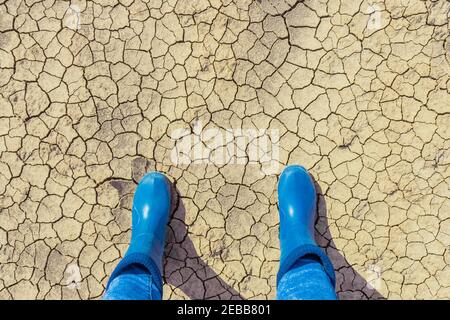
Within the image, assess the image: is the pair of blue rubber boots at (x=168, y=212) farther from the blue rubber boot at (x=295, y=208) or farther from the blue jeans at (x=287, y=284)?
the blue jeans at (x=287, y=284)

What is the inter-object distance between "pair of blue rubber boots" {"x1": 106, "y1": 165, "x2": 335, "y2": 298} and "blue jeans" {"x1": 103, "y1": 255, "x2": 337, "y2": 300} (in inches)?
5.1

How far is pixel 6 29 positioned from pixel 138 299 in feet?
7.28

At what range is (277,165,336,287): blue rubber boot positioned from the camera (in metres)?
2.88

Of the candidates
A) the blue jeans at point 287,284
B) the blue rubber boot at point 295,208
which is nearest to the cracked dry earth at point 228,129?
the blue rubber boot at point 295,208

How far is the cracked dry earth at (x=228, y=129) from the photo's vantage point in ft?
10.3

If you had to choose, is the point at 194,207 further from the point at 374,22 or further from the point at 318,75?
the point at 374,22

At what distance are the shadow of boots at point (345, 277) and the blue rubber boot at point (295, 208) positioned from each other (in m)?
0.15

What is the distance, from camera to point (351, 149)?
317cm

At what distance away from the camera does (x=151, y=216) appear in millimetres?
3027

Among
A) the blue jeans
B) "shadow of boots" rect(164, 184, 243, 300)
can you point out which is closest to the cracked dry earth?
"shadow of boots" rect(164, 184, 243, 300)

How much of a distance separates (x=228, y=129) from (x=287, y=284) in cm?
118

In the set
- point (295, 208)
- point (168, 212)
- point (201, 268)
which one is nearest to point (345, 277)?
point (295, 208)

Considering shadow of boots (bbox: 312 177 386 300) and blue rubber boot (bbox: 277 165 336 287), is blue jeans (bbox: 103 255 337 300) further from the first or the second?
shadow of boots (bbox: 312 177 386 300)
